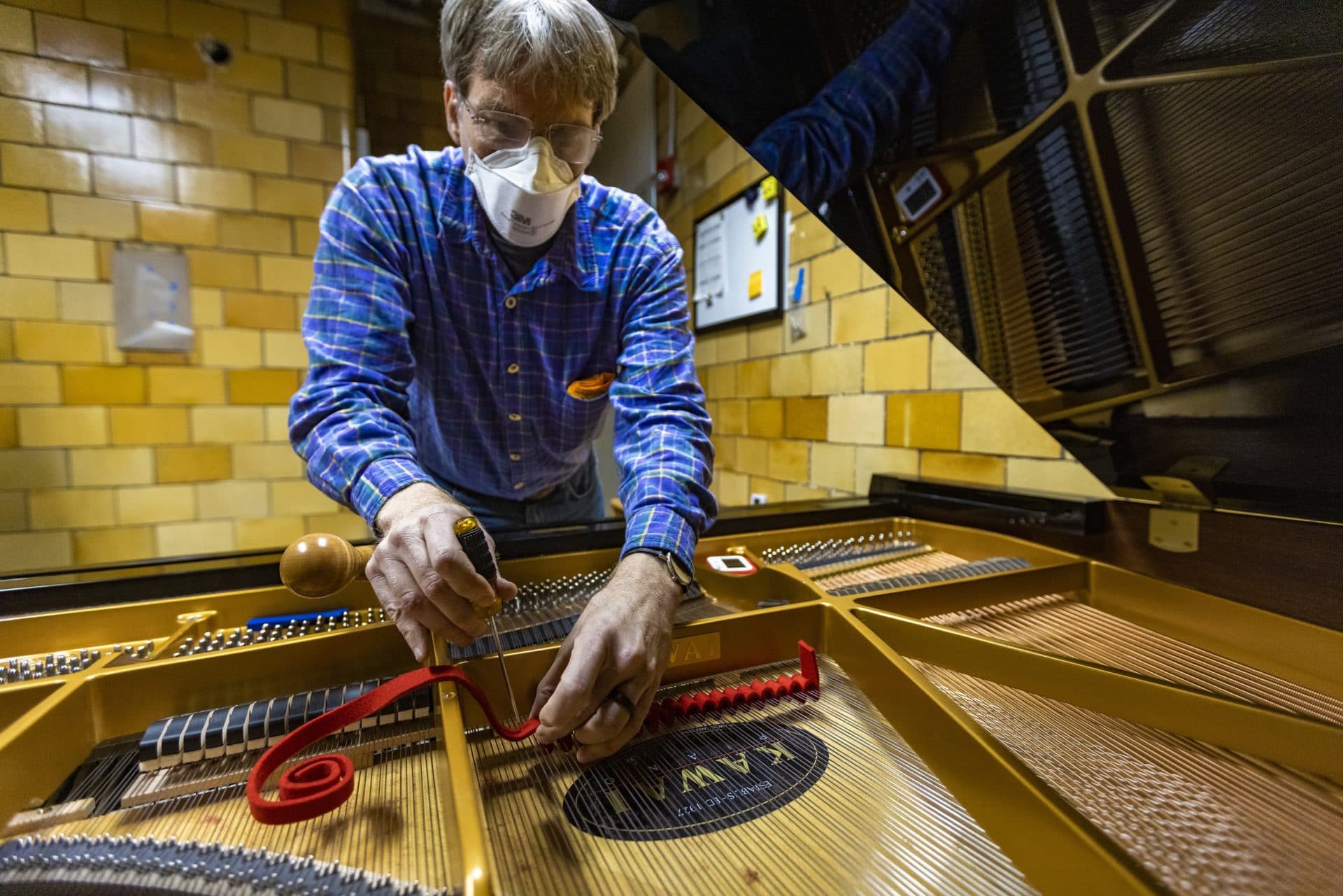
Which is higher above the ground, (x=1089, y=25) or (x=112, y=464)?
(x=1089, y=25)

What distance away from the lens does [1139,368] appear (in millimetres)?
913

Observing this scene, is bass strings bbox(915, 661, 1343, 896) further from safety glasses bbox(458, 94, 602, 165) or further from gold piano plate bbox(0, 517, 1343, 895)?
safety glasses bbox(458, 94, 602, 165)

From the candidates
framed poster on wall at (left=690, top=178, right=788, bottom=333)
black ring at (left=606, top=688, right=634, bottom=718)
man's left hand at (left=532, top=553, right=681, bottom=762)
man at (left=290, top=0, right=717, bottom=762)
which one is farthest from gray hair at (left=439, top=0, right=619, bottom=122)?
framed poster on wall at (left=690, top=178, right=788, bottom=333)

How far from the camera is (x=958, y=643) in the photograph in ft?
2.43

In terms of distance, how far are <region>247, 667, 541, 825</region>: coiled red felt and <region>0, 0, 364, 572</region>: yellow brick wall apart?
275cm

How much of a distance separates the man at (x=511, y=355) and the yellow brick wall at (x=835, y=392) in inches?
37.5

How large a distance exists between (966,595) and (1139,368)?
439 mm

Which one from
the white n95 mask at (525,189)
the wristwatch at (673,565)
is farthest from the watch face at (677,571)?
the white n95 mask at (525,189)

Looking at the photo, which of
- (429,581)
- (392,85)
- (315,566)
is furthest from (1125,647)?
(392,85)

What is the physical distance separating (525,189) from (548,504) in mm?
847

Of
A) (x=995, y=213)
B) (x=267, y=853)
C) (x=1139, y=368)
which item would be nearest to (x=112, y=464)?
(x=267, y=853)

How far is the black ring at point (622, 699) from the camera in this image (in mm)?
625

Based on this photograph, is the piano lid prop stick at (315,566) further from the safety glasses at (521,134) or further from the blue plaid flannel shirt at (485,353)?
the safety glasses at (521,134)

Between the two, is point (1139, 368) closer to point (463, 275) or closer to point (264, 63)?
point (463, 275)
